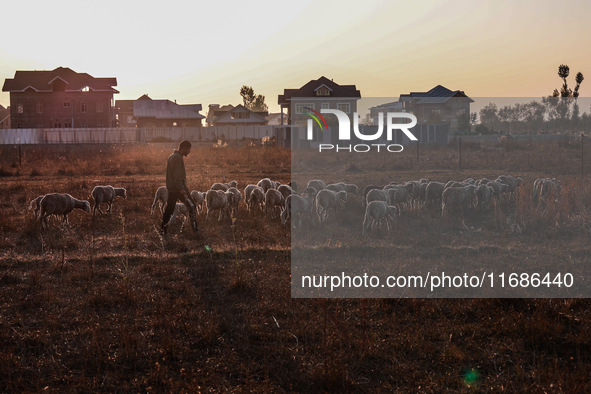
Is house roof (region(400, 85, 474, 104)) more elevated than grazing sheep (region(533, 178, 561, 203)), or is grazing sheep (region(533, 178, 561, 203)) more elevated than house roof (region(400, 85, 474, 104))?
house roof (region(400, 85, 474, 104))

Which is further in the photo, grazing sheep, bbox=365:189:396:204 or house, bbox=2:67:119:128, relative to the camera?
house, bbox=2:67:119:128

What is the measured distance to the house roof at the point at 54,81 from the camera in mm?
56594

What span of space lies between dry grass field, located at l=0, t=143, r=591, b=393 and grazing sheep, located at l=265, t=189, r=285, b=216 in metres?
1.18

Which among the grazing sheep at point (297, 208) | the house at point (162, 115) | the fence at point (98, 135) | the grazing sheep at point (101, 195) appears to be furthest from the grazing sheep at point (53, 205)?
the house at point (162, 115)

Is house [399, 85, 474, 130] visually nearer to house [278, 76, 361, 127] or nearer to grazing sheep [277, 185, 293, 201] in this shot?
house [278, 76, 361, 127]

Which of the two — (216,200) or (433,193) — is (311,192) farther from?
(433,193)

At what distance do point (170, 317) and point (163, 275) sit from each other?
1.89m

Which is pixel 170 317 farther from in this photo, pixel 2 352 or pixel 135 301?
pixel 2 352

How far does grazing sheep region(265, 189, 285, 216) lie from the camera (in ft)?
46.4

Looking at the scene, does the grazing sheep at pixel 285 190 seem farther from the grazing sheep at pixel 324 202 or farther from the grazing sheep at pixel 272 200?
the grazing sheep at pixel 324 202

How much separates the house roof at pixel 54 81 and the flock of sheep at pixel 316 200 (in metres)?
44.9

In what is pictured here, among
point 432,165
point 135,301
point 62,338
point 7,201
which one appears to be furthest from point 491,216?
point 432,165

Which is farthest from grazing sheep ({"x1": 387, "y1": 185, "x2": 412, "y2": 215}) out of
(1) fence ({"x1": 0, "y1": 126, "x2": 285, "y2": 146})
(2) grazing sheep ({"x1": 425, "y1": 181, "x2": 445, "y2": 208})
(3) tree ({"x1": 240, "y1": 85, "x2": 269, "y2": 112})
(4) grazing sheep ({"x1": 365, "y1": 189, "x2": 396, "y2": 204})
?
(3) tree ({"x1": 240, "y1": 85, "x2": 269, "y2": 112})

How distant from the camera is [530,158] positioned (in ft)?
101
